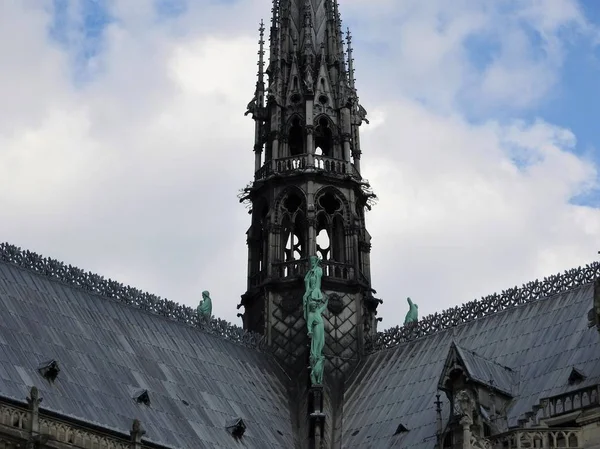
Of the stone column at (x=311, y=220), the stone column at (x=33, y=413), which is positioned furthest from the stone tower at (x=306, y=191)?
the stone column at (x=33, y=413)

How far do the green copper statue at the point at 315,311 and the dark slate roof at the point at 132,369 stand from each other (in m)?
2.00

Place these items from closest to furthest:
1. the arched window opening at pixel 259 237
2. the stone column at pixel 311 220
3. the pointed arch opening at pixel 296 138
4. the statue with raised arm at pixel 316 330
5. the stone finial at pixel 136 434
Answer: the stone finial at pixel 136 434 → the statue with raised arm at pixel 316 330 → the stone column at pixel 311 220 → the arched window opening at pixel 259 237 → the pointed arch opening at pixel 296 138

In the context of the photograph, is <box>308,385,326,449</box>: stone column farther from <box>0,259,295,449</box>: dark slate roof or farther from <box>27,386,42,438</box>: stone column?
<box>27,386,42,438</box>: stone column

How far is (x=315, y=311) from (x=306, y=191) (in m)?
5.63

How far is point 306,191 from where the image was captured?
192 ft

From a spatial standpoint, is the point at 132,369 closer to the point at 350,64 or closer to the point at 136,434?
the point at 136,434

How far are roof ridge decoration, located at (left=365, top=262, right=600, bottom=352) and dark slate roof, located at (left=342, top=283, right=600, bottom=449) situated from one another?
0.25 m

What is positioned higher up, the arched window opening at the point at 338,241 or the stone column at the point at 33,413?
the arched window opening at the point at 338,241

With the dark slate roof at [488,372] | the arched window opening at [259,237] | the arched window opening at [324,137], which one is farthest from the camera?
the arched window opening at [324,137]

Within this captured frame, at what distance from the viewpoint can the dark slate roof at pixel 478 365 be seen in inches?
1874

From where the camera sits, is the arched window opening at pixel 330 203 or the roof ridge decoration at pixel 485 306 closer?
the roof ridge decoration at pixel 485 306

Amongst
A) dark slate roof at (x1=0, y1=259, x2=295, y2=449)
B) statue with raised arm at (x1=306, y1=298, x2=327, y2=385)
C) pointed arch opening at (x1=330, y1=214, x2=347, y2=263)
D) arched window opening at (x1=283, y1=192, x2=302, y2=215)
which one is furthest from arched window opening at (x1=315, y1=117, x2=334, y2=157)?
dark slate roof at (x1=0, y1=259, x2=295, y2=449)

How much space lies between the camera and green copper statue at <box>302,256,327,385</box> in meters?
54.2

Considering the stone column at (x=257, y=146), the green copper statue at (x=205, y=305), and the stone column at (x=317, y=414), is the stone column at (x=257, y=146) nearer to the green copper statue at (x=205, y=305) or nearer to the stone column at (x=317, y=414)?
the green copper statue at (x=205, y=305)
